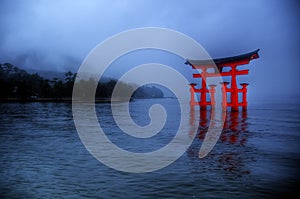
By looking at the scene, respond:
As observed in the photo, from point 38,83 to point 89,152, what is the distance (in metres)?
Answer: 83.5

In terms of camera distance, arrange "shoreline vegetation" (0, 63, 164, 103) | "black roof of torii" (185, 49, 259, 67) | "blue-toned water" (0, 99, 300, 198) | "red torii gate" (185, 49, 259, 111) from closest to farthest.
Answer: "blue-toned water" (0, 99, 300, 198), "black roof of torii" (185, 49, 259, 67), "red torii gate" (185, 49, 259, 111), "shoreline vegetation" (0, 63, 164, 103)

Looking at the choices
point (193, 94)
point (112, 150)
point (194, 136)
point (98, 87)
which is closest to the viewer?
point (112, 150)

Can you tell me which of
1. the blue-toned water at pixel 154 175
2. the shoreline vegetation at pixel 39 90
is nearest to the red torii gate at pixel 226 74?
the blue-toned water at pixel 154 175

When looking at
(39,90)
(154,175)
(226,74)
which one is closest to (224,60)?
(226,74)

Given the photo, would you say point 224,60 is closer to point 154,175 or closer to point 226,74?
point 226,74

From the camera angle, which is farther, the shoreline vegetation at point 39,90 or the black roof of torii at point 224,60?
the shoreline vegetation at point 39,90

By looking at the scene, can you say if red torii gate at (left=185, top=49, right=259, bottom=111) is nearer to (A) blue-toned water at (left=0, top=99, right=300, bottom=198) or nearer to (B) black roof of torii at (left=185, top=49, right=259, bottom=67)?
(B) black roof of torii at (left=185, top=49, right=259, bottom=67)

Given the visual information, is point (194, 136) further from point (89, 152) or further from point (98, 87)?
point (98, 87)

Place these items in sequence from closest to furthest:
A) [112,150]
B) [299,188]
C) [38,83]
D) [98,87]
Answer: [299,188] < [112,150] < [38,83] < [98,87]

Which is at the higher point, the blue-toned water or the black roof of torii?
the black roof of torii

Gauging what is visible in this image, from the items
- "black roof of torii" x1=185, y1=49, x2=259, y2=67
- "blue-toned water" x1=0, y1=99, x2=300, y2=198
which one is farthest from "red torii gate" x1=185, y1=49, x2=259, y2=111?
"blue-toned water" x1=0, y1=99, x2=300, y2=198

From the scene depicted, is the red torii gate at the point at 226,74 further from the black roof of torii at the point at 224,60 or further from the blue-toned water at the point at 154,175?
the blue-toned water at the point at 154,175

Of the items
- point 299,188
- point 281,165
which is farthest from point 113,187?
point 281,165

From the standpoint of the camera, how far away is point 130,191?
5891mm
